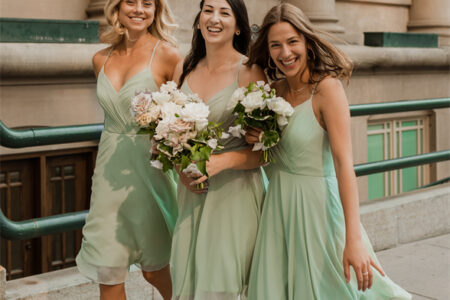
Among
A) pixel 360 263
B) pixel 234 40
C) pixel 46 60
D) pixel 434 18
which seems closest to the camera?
pixel 360 263

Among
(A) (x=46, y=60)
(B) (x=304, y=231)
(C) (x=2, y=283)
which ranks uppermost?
(A) (x=46, y=60)

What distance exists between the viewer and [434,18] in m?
11.8

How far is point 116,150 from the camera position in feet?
12.4

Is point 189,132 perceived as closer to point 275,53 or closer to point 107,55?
point 275,53

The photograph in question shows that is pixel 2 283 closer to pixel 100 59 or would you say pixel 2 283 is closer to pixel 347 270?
pixel 100 59

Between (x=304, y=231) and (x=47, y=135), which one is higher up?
(x=47, y=135)

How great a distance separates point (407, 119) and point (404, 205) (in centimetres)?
572

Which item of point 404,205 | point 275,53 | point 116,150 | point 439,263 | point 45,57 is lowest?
point 439,263

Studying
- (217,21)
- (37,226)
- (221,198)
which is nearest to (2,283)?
(37,226)

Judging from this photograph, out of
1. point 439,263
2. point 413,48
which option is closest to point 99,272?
point 439,263

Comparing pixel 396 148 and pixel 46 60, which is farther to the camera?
pixel 396 148

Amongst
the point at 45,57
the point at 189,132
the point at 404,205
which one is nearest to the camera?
the point at 189,132

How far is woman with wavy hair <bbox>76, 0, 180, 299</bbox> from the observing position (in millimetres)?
3744

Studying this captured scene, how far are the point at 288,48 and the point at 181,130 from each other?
593 millimetres
